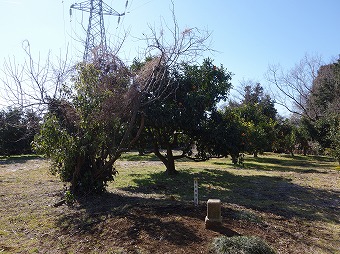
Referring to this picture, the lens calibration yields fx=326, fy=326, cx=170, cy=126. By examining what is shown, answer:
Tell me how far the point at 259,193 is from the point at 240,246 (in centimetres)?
552

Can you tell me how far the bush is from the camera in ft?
13.3

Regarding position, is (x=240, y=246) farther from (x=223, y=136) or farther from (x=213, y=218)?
(x=223, y=136)

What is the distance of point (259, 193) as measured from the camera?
9359 mm

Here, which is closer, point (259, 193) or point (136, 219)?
point (136, 219)

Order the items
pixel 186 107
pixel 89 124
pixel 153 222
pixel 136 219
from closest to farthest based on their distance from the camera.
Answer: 1. pixel 153 222
2. pixel 136 219
3. pixel 89 124
4. pixel 186 107

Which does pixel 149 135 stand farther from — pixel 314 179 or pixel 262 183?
pixel 314 179

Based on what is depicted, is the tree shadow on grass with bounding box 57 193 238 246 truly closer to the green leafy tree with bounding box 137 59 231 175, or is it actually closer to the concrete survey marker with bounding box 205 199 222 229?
the concrete survey marker with bounding box 205 199 222 229

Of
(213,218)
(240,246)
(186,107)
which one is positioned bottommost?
(240,246)

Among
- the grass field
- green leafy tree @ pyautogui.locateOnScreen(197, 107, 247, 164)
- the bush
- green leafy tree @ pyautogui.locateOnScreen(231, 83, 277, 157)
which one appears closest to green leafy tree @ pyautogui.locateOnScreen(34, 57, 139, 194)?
the grass field

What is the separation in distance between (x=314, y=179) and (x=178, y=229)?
31.2 ft

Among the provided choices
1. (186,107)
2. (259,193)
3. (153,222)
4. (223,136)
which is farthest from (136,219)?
(223,136)

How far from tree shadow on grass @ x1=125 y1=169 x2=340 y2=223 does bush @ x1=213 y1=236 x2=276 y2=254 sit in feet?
8.40

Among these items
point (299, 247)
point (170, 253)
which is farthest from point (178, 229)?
point (299, 247)

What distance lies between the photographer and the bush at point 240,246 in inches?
160
